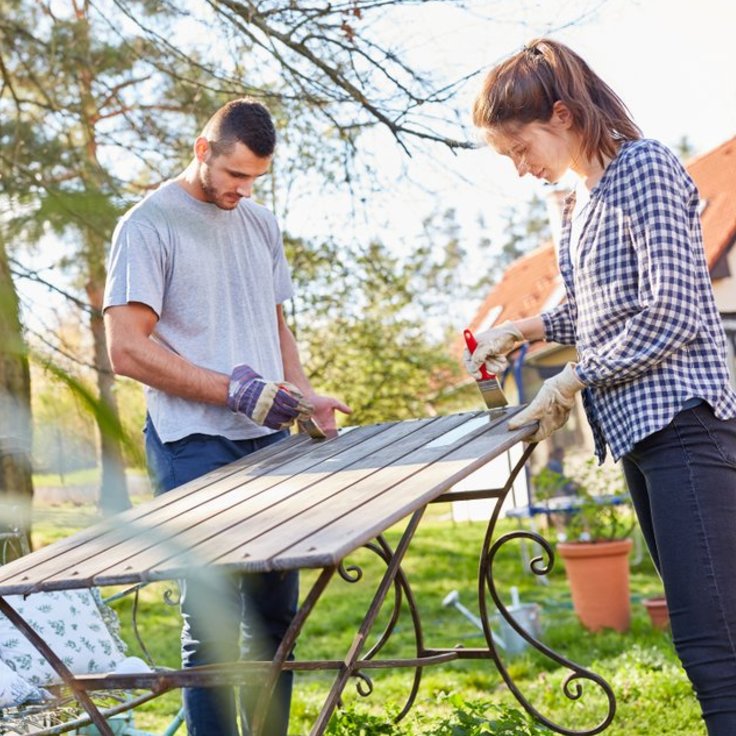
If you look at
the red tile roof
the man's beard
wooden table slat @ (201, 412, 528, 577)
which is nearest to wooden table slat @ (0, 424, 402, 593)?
wooden table slat @ (201, 412, 528, 577)

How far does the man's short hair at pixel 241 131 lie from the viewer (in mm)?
2182

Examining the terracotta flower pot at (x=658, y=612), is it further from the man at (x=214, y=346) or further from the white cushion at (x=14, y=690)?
the white cushion at (x=14, y=690)

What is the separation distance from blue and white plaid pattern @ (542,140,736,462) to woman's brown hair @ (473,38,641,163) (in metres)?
0.06

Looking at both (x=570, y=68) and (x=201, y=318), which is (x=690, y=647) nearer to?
(x=570, y=68)

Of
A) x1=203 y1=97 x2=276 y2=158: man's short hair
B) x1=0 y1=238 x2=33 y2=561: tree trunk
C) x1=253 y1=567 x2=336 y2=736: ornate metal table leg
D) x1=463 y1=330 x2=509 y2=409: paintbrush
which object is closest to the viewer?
x1=0 y1=238 x2=33 y2=561: tree trunk

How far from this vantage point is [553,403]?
5.59 ft

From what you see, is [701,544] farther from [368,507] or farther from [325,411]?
[325,411]

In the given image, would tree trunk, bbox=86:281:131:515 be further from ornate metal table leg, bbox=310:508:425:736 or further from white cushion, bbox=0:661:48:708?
white cushion, bbox=0:661:48:708

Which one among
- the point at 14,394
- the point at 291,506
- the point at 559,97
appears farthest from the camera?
the point at 559,97

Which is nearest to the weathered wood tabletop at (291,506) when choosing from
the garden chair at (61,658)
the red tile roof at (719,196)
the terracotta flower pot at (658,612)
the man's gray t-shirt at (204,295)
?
the man's gray t-shirt at (204,295)

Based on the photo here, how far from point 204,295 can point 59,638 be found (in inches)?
33.5

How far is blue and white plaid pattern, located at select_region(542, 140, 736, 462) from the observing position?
5.10ft

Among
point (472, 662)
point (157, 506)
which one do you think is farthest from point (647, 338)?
point (472, 662)

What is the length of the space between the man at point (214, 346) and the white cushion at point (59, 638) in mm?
399
